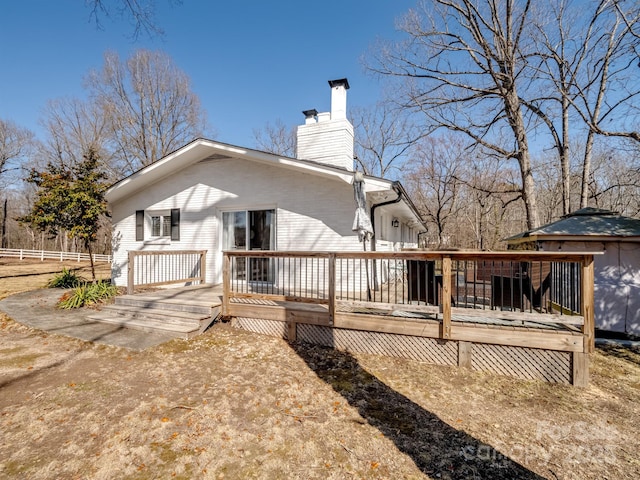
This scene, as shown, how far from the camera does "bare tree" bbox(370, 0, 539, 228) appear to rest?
1025cm

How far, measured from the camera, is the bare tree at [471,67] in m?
10.2

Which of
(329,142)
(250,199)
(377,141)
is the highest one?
(377,141)

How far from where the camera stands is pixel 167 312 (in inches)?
235

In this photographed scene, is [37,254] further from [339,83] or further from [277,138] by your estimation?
[339,83]

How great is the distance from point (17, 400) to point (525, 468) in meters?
4.90

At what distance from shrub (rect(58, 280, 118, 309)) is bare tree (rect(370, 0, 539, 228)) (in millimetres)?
11445

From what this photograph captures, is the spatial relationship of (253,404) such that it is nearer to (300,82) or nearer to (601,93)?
(601,93)

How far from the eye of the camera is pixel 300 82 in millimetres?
15617

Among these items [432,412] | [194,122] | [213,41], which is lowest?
[432,412]

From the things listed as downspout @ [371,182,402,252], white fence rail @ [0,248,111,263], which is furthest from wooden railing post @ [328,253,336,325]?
white fence rail @ [0,248,111,263]

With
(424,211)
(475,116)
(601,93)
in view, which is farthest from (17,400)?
(424,211)

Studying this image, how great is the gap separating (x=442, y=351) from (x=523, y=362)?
100cm

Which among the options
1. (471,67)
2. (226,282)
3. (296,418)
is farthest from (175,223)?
(471,67)

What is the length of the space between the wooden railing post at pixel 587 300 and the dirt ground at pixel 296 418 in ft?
2.05
